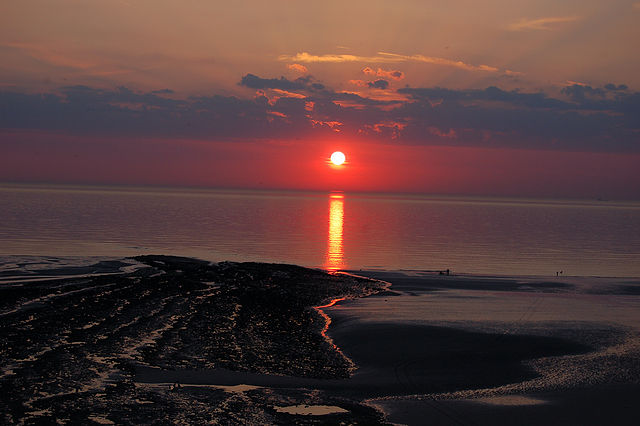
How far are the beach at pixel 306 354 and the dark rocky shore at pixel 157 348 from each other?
0.07 m

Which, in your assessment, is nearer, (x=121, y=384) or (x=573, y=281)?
(x=121, y=384)

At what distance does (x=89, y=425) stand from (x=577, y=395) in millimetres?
12814

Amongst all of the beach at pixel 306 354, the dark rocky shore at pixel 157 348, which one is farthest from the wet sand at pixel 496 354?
the dark rocky shore at pixel 157 348

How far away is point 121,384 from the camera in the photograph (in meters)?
15.9

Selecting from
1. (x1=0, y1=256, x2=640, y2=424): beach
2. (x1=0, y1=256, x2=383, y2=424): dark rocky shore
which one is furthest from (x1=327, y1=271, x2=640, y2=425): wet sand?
(x1=0, y1=256, x2=383, y2=424): dark rocky shore

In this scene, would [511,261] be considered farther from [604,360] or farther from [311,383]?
[311,383]

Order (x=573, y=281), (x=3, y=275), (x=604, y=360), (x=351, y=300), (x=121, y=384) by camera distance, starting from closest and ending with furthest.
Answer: (x=121, y=384), (x=604, y=360), (x=351, y=300), (x=3, y=275), (x=573, y=281)

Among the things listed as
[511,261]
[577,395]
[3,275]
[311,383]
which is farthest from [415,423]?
[511,261]

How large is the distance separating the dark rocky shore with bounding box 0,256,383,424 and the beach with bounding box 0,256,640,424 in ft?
0.23

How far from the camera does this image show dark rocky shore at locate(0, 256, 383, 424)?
1407 centimetres

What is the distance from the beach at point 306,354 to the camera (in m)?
14.7

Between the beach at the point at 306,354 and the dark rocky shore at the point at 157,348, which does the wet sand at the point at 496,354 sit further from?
the dark rocky shore at the point at 157,348

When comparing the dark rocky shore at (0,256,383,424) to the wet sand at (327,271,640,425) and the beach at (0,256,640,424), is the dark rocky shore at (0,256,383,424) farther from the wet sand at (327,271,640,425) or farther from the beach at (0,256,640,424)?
the wet sand at (327,271,640,425)

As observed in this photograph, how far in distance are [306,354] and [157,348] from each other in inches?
203
